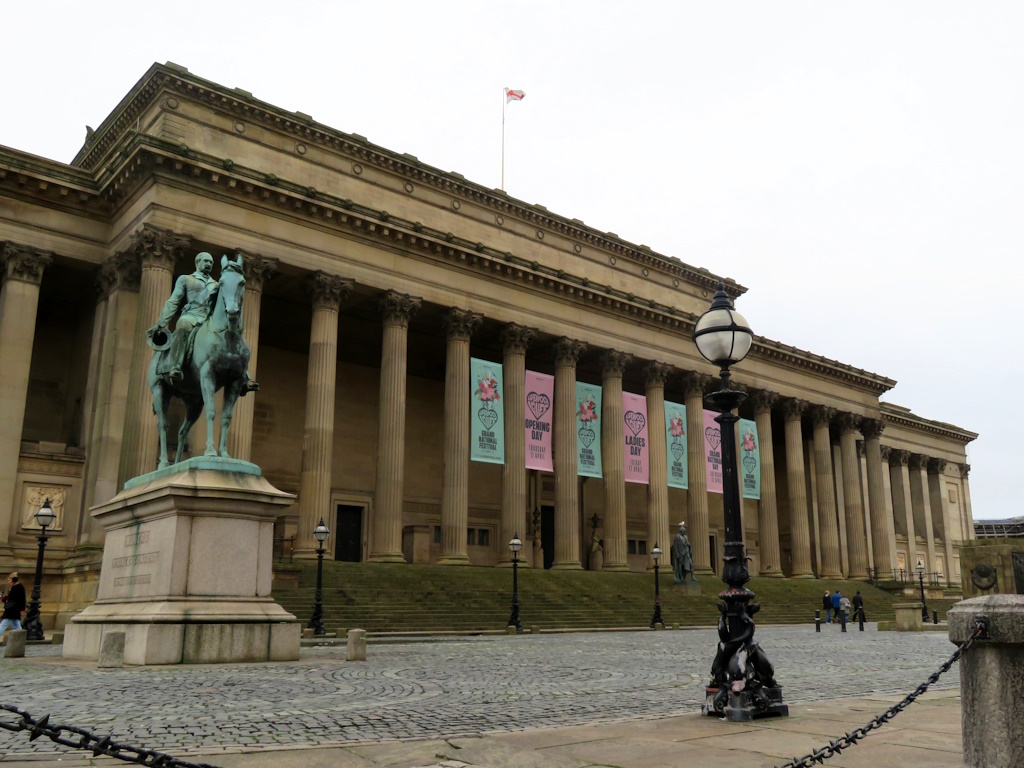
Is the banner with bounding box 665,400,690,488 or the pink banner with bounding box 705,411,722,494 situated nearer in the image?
the banner with bounding box 665,400,690,488

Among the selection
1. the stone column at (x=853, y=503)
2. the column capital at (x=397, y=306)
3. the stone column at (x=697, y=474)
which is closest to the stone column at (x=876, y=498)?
the stone column at (x=853, y=503)

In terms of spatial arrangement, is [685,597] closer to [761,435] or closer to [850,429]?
[761,435]

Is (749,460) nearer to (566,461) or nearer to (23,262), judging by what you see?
(566,461)

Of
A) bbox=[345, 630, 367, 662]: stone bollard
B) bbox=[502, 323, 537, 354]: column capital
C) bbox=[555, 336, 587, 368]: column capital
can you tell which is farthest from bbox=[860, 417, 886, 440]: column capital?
bbox=[345, 630, 367, 662]: stone bollard

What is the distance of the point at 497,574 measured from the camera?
36.1m

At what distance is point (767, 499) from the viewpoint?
5184 centimetres

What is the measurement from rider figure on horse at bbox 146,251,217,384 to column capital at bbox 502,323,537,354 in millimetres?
24414

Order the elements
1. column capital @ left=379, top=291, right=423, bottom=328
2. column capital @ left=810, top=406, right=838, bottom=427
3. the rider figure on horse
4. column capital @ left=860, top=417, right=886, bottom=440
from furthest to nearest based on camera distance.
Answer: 1. column capital @ left=860, top=417, right=886, bottom=440
2. column capital @ left=810, top=406, right=838, bottom=427
3. column capital @ left=379, top=291, right=423, bottom=328
4. the rider figure on horse

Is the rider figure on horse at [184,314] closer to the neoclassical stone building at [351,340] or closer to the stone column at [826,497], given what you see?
the neoclassical stone building at [351,340]

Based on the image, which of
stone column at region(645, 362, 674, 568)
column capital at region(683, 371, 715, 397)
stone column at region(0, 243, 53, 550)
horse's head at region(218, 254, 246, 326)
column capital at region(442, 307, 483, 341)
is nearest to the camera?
horse's head at region(218, 254, 246, 326)

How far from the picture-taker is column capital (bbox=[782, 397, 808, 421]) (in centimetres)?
5491

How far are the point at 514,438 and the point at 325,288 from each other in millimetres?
10973

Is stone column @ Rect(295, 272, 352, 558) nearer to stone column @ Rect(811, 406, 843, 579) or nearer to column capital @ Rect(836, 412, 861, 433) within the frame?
→ stone column @ Rect(811, 406, 843, 579)

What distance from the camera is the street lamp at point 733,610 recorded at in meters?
8.66
